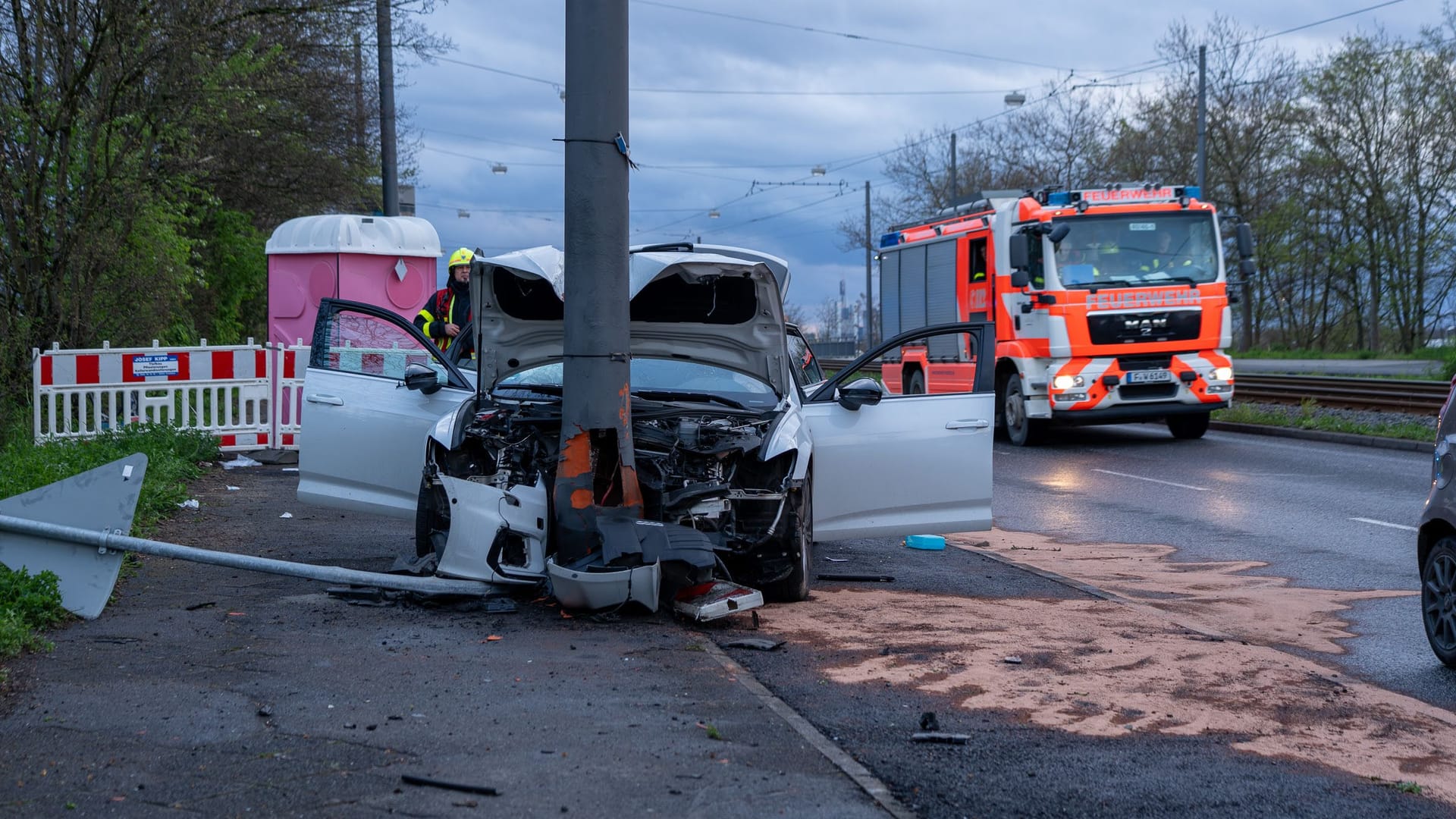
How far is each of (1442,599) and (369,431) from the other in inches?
224

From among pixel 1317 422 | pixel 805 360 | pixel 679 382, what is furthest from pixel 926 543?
pixel 1317 422

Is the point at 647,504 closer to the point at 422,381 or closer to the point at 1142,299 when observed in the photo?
the point at 422,381

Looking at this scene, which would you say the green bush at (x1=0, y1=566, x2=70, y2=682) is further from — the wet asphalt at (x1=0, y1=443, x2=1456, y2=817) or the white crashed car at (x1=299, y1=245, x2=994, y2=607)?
the white crashed car at (x1=299, y1=245, x2=994, y2=607)

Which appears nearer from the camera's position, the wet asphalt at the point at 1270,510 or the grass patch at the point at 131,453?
the wet asphalt at the point at 1270,510

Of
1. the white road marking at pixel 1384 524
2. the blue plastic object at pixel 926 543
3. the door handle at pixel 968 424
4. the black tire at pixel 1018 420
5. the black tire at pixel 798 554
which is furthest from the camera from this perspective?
the black tire at pixel 1018 420

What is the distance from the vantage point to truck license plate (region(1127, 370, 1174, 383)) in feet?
58.9

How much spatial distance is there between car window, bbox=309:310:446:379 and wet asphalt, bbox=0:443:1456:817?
621 centimetres

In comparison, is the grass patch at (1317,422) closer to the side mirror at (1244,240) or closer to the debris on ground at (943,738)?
the side mirror at (1244,240)

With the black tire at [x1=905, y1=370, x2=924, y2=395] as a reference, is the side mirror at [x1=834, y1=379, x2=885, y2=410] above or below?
below

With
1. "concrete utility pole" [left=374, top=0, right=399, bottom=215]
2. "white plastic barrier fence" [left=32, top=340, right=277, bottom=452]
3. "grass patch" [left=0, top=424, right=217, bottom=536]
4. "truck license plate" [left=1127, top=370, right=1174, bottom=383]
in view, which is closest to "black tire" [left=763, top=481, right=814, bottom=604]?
"grass patch" [left=0, top=424, right=217, bottom=536]

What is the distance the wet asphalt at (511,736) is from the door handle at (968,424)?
1.96 meters

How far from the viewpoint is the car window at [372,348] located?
14141 millimetres

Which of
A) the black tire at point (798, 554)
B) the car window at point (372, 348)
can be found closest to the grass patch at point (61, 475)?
the car window at point (372, 348)

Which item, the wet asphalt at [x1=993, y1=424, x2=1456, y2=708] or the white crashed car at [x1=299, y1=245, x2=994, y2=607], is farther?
the wet asphalt at [x1=993, y1=424, x2=1456, y2=708]
